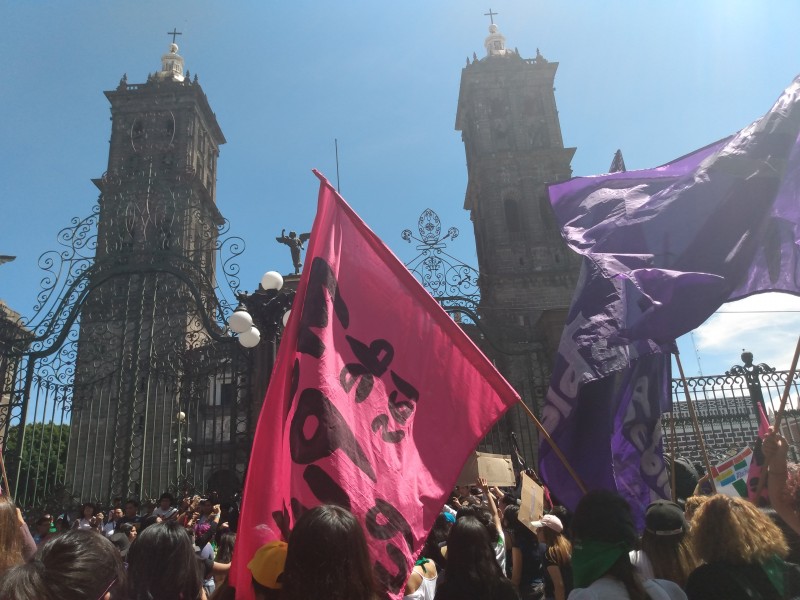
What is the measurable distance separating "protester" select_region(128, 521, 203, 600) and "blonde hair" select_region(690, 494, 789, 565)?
2.57 meters

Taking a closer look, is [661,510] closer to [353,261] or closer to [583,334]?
[583,334]

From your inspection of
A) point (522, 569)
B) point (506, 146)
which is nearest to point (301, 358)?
point (522, 569)

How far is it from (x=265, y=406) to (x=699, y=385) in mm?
13186

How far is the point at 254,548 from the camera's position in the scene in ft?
8.47

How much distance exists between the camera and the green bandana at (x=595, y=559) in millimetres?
2595

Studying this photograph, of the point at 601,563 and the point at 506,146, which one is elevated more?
the point at 506,146

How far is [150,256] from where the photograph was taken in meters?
15.3

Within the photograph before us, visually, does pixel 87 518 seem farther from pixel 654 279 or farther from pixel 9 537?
pixel 654 279

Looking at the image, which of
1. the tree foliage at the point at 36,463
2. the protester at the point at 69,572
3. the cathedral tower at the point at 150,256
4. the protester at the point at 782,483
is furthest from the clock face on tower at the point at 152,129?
the protester at the point at 782,483

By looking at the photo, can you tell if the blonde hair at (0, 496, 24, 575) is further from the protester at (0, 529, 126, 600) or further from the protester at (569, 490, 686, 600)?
the protester at (569, 490, 686, 600)

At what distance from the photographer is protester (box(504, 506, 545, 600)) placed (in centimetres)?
478

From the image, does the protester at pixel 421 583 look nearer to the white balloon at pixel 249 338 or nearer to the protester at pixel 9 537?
the protester at pixel 9 537

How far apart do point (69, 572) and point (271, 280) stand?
7.71 metres

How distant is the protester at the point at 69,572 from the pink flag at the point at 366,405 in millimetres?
588
